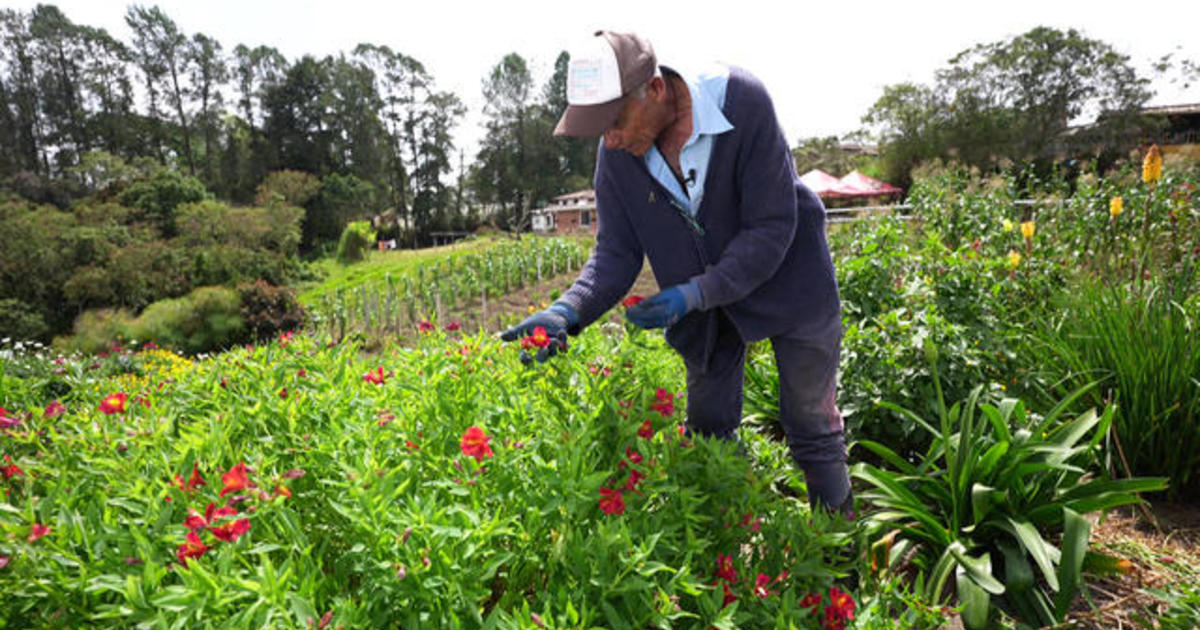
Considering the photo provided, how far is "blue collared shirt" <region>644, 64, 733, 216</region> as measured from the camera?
178 centimetres

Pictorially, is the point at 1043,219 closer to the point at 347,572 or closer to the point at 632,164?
the point at 632,164

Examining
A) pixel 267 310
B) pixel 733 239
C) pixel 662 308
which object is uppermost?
pixel 733 239

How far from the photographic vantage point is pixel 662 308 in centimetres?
167

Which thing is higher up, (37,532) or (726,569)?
(37,532)

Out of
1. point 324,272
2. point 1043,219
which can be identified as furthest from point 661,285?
point 324,272

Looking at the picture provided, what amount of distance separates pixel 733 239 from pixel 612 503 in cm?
94

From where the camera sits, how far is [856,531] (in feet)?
5.71

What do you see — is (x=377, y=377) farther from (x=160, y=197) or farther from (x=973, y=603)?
(x=160, y=197)

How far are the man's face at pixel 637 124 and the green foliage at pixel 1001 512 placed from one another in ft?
3.82

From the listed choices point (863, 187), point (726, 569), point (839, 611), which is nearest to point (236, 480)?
point (726, 569)

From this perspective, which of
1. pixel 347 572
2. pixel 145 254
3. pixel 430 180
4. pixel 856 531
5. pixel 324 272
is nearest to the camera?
pixel 347 572

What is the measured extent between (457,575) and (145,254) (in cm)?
1852

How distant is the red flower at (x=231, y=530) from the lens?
1078 millimetres

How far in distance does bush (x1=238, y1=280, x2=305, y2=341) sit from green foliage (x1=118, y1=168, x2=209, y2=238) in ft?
44.3
